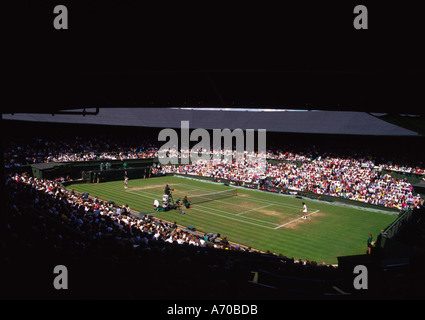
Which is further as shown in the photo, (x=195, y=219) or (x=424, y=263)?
(x=195, y=219)

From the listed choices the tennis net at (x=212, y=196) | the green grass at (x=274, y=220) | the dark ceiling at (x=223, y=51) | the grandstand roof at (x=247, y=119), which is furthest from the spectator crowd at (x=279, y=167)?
the dark ceiling at (x=223, y=51)

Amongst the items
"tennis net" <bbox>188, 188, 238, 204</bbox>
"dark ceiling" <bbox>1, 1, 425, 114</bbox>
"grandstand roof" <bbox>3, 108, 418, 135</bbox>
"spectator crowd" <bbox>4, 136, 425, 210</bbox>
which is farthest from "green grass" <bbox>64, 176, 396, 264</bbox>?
"grandstand roof" <bbox>3, 108, 418, 135</bbox>

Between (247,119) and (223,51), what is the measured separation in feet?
148

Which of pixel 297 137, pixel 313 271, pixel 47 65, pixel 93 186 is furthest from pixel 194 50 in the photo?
pixel 297 137

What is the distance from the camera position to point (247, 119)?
165 ft

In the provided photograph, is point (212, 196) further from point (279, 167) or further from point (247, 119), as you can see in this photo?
point (247, 119)

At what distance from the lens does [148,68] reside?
7121mm

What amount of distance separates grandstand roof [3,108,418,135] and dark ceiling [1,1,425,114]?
34.2 metres

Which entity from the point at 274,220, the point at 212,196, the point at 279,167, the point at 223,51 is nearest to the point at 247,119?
the point at 279,167

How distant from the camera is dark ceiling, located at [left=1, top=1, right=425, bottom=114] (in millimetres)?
4578

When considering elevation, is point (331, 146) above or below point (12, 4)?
below
